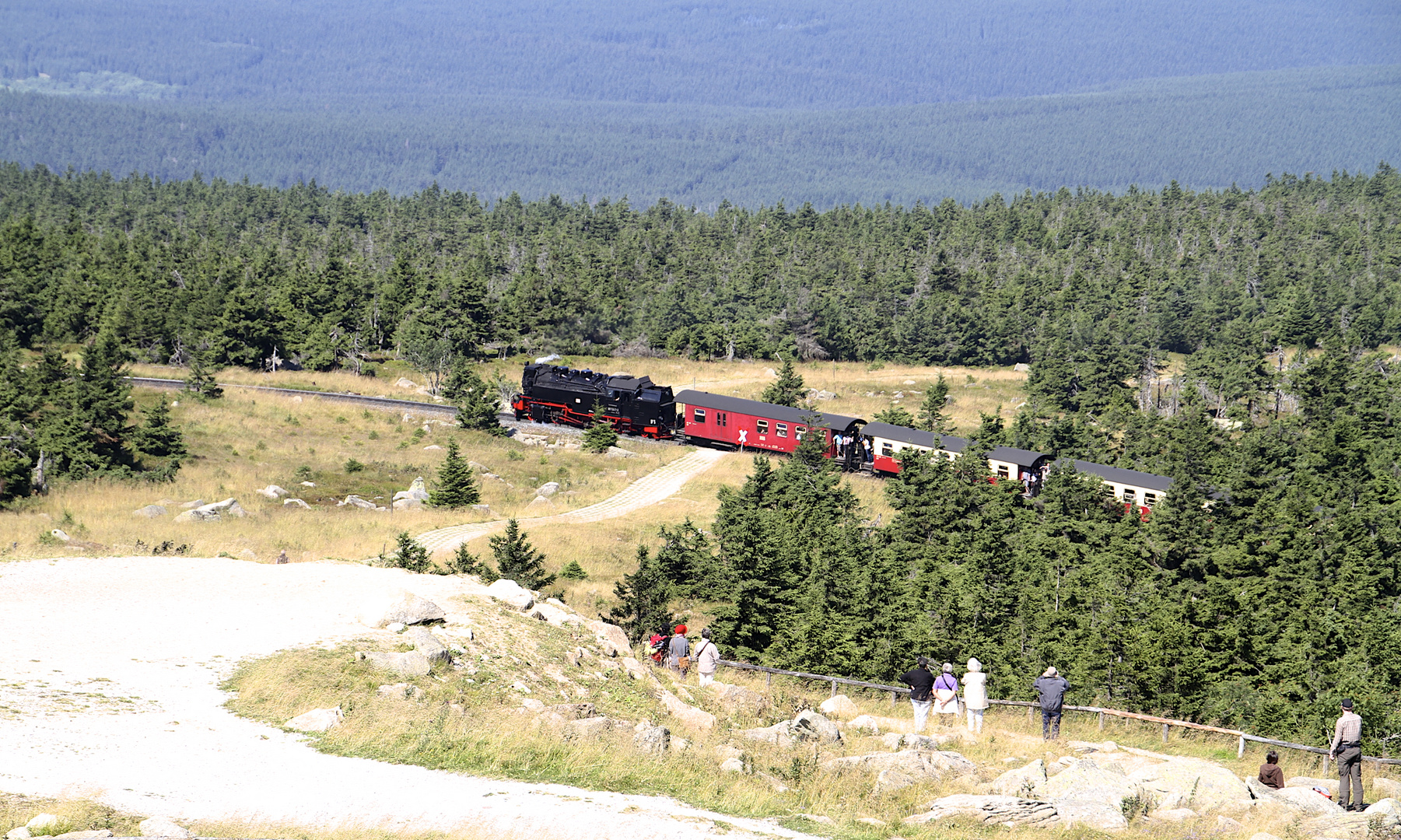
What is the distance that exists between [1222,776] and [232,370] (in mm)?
88864

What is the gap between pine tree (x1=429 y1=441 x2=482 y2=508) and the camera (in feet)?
185

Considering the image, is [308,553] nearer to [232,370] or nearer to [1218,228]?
[232,370]

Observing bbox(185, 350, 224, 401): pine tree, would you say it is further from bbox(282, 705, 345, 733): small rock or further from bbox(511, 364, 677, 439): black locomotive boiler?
bbox(282, 705, 345, 733): small rock

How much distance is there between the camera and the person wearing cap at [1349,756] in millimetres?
20172

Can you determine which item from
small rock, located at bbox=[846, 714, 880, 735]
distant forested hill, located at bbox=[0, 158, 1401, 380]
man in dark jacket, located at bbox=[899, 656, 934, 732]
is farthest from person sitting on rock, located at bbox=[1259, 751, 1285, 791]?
distant forested hill, located at bbox=[0, 158, 1401, 380]

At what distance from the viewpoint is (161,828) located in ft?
52.3

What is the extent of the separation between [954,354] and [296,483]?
78752 mm

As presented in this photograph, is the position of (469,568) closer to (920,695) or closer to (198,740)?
(198,740)

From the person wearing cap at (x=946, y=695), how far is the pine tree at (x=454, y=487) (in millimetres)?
35936

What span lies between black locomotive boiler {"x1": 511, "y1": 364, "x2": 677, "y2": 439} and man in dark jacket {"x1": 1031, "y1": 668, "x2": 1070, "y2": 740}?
2161 inches

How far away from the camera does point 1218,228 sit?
545ft

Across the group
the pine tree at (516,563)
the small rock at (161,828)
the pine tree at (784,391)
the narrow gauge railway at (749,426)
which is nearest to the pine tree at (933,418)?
the narrow gauge railway at (749,426)

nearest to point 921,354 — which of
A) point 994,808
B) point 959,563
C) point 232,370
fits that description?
point 232,370

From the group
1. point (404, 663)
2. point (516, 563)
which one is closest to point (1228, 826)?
point (404, 663)
